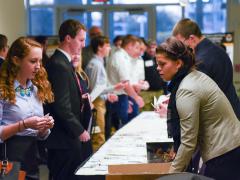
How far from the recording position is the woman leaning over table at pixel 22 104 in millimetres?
2686

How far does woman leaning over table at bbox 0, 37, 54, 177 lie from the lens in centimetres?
269

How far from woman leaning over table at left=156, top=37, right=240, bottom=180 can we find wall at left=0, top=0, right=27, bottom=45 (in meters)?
2.97

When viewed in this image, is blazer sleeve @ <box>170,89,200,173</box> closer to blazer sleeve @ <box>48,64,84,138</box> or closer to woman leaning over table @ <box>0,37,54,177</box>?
woman leaning over table @ <box>0,37,54,177</box>

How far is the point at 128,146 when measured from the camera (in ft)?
11.6

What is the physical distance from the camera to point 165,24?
9.88m

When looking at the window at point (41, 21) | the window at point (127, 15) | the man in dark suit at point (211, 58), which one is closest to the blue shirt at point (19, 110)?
the man in dark suit at point (211, 58)

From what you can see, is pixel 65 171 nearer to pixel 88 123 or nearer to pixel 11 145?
pixel 88 123

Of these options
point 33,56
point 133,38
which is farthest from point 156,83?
point 33,56

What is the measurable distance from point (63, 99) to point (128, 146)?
1.86ft

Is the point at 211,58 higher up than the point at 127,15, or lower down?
lower down

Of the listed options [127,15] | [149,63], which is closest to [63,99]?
[149,63]

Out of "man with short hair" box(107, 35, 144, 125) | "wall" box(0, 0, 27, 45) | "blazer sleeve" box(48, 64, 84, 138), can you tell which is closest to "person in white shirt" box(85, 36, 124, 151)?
"man with short hair" box(107, 35, 144, 125)

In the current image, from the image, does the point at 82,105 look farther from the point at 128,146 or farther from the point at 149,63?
the point at 149,63

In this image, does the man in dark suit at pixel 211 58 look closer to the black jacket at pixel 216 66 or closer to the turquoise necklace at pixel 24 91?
the black jacket at pixel 216 66
